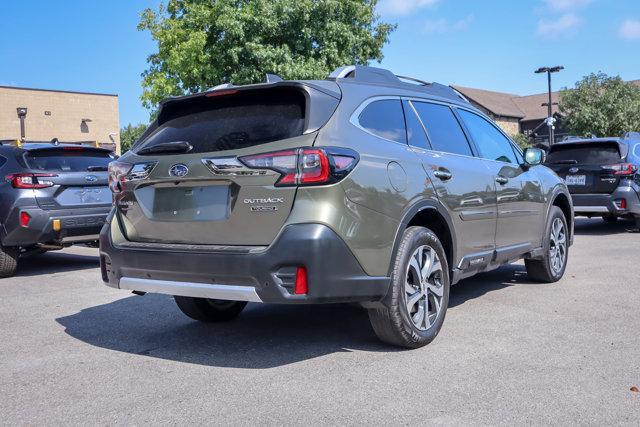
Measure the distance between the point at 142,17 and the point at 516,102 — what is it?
63.1 metres

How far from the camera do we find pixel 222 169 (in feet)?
12.7

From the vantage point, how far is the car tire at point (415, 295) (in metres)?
4.12

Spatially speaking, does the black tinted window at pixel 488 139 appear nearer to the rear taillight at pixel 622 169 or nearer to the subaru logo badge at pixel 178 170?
the subaru logo badge at pixel 178 170

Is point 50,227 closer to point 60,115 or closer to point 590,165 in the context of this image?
point 590,165

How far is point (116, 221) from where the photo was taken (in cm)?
449

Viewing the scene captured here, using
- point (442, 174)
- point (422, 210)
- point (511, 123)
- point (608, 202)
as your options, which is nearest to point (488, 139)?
point (442, 174)

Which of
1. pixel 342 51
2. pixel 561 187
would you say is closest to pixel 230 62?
pixel 342 51

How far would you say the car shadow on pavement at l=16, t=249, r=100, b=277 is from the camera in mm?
8719

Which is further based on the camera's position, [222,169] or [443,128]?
[443,128]

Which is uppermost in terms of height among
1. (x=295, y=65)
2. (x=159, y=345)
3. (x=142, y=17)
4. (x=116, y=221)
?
(x=142, y=17)

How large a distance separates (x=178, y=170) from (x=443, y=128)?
7.36ft

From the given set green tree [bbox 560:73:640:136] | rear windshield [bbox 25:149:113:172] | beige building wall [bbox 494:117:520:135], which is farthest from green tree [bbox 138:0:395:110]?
beige building wall [bbox 494:117:520:135]

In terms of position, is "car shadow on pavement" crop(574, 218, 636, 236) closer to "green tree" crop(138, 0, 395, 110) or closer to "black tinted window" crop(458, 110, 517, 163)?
"black tinted window" crop(458, 110, 517, 163)

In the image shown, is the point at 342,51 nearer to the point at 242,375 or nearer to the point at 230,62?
the point at 230,62
